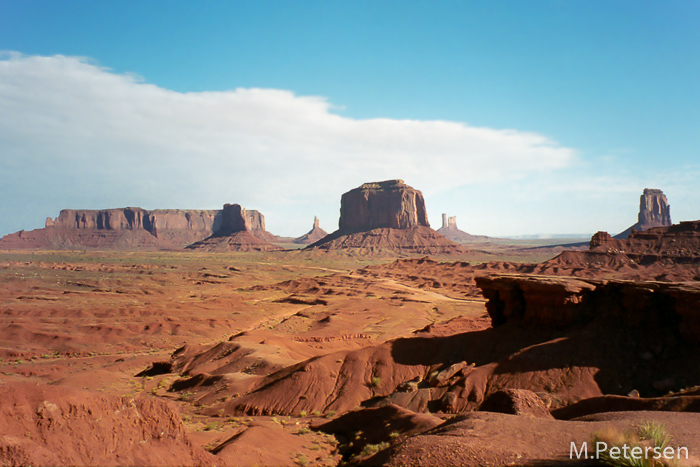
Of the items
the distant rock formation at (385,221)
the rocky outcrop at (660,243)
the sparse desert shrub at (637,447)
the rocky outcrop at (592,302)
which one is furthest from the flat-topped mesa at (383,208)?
the sparse desert shrub at (637,447)

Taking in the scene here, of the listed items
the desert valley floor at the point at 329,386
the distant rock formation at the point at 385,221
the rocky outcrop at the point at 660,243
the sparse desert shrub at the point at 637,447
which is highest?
the distant rock formation at the point at 385,221

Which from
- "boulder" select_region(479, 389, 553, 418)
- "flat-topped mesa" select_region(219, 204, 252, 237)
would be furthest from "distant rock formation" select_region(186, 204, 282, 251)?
"boulder" select_region(479, 389, 553, 418)

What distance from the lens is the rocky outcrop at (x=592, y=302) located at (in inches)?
733

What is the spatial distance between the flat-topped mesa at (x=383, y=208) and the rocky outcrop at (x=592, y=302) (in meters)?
140

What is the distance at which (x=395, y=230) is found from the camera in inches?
6388

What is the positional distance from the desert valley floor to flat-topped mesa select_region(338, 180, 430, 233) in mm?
113770

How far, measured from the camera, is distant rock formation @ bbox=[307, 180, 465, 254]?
505 ft

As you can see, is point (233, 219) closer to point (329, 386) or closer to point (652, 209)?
point (652, 209)

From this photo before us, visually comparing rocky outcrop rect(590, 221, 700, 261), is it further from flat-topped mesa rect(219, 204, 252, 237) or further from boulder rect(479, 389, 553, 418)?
flat-topped mesa rect(219, 204, 252, 237)

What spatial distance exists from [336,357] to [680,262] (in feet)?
234

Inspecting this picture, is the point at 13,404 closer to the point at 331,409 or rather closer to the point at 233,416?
the point at 233,416

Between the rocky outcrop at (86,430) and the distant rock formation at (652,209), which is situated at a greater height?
the distant rock formation at (652,209)

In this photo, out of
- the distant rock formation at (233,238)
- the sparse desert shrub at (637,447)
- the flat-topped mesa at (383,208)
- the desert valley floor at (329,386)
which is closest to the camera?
the sparse desert shrub at (637,447)

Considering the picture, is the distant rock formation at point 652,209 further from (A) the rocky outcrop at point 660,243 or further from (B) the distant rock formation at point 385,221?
(A) the rocky outcrop at point 660,243
